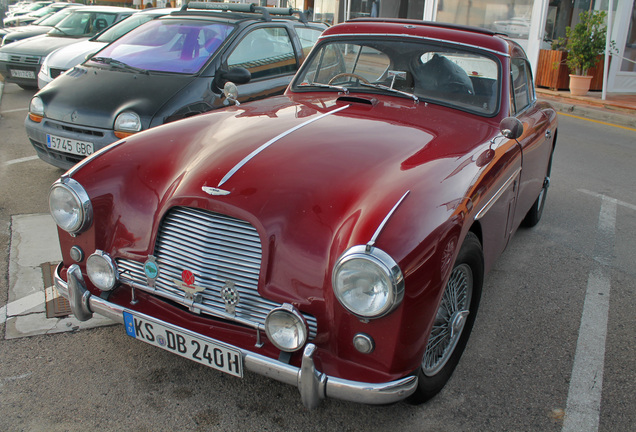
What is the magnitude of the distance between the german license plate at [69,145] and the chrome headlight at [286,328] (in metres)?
3.48

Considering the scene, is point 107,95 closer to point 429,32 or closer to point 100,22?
point 429,32

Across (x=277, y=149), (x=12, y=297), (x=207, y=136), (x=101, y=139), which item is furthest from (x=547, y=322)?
(x=101, y=139)

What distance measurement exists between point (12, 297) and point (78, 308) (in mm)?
1127

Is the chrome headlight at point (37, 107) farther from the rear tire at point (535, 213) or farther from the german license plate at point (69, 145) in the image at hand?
the rear tire at point (535, 213)

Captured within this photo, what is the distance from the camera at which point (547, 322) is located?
3.54 metres

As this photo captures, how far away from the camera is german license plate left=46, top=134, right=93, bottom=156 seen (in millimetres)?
5052

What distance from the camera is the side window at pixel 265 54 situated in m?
6.16

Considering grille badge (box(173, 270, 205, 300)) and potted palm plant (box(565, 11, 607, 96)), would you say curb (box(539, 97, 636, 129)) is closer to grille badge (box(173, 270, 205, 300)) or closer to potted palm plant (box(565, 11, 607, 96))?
potted palm plant (box(565, 11, 607, 96))

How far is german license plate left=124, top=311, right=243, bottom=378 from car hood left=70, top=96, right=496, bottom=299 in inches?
12.5

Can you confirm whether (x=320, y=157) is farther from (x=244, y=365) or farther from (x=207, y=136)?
(x=244, y=365)

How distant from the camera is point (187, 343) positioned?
7.95 ft

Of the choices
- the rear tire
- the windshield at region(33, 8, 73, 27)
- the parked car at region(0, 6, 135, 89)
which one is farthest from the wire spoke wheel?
the windshield at region(33, 8, 73, 27)

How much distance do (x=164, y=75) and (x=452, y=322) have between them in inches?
164

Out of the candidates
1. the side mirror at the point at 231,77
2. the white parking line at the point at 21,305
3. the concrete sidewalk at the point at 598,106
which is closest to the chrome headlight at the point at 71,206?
the white parking line at the point at 21,305
